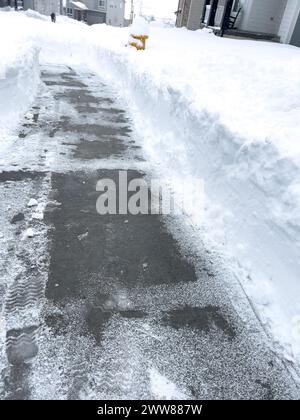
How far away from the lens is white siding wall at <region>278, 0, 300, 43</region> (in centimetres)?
1335

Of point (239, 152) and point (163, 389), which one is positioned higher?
point (239, 152)

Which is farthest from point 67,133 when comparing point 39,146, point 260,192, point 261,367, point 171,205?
point 261,367

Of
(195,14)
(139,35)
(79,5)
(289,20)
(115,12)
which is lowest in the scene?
(139,35)

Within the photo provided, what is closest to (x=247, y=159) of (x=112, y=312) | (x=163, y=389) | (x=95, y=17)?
(x=112, y=312)

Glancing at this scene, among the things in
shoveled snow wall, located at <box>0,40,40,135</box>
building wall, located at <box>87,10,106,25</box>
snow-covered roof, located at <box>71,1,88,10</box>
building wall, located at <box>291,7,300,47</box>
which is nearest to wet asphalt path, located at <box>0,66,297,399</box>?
shoveled snow wall, located at <box>0,40,40,135</box>

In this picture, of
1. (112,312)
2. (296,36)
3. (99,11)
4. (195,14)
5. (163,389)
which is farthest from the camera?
(99,11)

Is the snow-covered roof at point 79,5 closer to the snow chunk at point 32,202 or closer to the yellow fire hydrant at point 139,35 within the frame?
A: the yellow fire hydrant at point 139,35

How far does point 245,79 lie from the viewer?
5492mm

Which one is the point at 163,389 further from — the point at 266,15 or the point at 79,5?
the point at 79,5

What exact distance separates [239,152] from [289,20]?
13972 mm

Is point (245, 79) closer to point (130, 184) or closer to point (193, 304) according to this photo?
point (130, 184)

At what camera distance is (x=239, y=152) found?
12.3 ft

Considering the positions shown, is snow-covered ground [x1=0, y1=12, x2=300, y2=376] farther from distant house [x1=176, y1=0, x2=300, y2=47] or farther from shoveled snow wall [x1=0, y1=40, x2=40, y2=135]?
distant house [x1=176, y1=0, x2=300, y2=47]

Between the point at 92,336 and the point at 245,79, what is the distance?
496 cm
